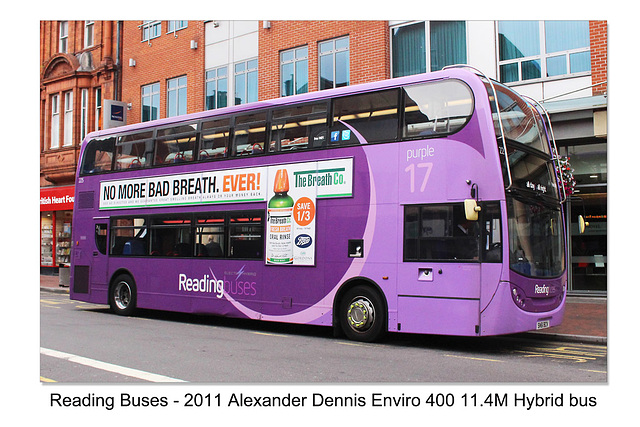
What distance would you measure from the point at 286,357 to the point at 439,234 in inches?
119

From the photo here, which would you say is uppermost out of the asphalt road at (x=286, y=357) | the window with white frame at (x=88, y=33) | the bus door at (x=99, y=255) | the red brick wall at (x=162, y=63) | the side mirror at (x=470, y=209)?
the window with white frame at (x=88, y=33)

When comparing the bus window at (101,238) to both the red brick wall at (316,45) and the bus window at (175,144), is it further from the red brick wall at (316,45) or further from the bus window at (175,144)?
the red brick wall at (316,45)

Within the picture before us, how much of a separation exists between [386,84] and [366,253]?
9.46 ft

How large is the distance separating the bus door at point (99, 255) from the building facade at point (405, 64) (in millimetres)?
7077

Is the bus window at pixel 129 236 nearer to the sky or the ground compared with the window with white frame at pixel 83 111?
nearer to the ground

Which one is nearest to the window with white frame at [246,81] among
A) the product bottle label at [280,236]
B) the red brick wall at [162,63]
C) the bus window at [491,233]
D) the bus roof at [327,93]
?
the red brick wall at [162,63]

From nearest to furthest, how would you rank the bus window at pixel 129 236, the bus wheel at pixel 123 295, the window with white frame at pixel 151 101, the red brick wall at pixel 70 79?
the bus window at pixel 129 236 < the bus wheel at pixel 123 295 < the window with white frame at pixel 151 101 < the red brick wall at pixel 70 79

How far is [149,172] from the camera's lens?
14141mm

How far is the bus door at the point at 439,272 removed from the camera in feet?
30.8

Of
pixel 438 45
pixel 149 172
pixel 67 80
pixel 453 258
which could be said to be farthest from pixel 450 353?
pixel 67 80

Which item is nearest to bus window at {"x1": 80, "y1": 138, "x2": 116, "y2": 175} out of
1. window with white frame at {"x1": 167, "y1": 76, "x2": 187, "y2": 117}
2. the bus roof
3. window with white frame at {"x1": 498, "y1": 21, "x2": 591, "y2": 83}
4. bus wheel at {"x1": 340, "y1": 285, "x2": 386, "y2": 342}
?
the bus roof

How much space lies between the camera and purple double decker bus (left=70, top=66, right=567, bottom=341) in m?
9.39

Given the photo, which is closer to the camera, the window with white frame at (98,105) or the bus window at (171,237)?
the bus window at (171,237)

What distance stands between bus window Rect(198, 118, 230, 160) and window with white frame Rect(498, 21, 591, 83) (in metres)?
7.27
